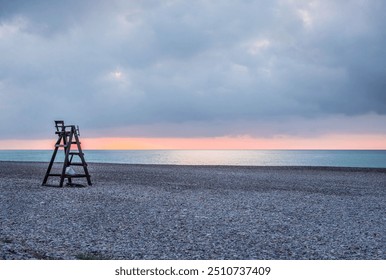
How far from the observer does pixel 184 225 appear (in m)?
15.2

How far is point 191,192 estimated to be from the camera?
25422 millimetres

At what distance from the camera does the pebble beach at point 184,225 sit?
459 inches

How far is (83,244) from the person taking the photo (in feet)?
39.8

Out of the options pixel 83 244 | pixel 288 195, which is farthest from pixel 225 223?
pixel 288 195

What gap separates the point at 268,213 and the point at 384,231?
197 inches

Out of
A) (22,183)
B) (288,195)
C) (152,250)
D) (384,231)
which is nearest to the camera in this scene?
(152,250)

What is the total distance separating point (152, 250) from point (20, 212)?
8150mm

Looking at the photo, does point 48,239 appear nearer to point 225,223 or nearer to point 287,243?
point 225,223

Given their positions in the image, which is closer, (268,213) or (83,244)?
(83,244)

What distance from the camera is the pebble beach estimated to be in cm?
1165

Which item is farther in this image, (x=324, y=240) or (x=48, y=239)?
(x=324, y=240)

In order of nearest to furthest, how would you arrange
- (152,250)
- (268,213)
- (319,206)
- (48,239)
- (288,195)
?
1. (152,250)
2. (48,239)
3. (268,213)
4. (319,206)
5. (288,195)

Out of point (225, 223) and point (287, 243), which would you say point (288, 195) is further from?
point (287, 243)
